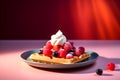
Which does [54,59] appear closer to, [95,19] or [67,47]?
[67,47]

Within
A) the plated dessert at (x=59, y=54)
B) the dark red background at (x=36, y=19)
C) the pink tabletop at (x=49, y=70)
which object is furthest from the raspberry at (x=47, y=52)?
the dark red background at (x=36, y=19)

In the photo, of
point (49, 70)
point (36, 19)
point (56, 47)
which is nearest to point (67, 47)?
point (56, 47)

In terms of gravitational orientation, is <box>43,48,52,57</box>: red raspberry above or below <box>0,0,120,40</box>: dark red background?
below

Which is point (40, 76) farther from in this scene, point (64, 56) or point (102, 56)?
point (102, 56)

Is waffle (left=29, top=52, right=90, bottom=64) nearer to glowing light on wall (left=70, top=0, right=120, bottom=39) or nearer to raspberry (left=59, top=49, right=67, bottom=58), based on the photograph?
raspberry (left=59, top=49, right=67, bottom=58)

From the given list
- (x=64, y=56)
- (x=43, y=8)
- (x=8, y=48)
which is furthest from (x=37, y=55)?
(x=43, y=8)

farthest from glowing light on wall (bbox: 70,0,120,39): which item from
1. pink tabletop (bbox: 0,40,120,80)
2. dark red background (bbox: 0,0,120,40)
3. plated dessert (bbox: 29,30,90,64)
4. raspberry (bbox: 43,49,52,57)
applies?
raspberry (bbox: 43,49,52,57)
